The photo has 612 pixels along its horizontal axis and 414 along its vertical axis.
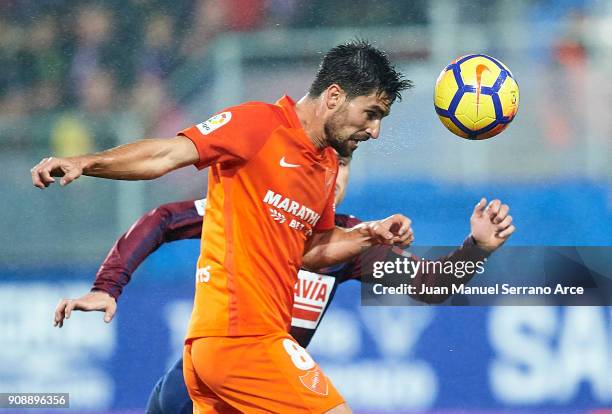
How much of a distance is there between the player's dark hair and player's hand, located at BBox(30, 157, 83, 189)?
1.00m

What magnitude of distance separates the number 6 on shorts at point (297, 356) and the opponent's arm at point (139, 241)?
28.8 inches

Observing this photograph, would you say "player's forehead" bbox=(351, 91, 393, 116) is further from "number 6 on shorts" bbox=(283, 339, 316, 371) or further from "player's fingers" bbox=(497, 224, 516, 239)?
"number 6 on shorts" bbox=(283, 339, 316, 371)

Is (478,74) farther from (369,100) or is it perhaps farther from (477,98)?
(369,100)

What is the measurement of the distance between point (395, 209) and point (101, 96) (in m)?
1.66

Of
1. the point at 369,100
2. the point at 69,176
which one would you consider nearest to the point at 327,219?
the point at 369,100

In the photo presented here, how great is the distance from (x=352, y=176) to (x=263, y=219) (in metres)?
2.14

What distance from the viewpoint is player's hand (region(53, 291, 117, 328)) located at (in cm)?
321

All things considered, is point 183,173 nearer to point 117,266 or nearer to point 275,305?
point 117,266

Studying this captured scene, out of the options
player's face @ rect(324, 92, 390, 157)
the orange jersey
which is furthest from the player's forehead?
the orange jersey

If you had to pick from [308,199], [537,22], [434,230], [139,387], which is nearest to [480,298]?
[434,230]

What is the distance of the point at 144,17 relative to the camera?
5277mm

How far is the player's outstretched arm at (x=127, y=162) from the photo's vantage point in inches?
98.4

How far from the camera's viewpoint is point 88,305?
3.39 metres

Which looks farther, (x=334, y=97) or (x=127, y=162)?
(x=334, y=97)
